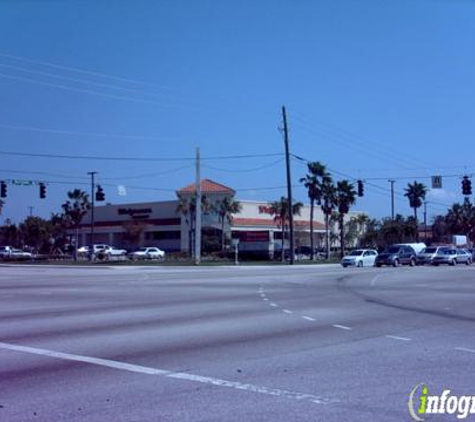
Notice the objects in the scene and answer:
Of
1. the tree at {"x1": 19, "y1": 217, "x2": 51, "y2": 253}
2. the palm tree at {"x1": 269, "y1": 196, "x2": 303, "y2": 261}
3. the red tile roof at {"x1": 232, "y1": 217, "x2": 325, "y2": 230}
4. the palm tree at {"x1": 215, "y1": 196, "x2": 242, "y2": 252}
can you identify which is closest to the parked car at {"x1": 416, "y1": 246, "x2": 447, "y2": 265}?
the palm tree at {"x1": 269, "y1": 196, "x2": 303, "y2": 261}

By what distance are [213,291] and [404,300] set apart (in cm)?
683

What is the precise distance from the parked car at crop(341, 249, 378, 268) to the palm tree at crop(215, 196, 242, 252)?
31.1 meters

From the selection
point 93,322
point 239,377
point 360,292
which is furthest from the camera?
point 360,292

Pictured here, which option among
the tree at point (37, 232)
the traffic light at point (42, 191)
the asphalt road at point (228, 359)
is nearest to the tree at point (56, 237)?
the tree at point (37, 232)

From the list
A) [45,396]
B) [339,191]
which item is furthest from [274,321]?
[339,191]

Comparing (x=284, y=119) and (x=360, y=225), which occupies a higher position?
(x=284, y=119)

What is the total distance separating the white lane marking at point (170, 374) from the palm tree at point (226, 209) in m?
75.3

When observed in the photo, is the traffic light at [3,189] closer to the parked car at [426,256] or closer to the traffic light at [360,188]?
the traffic light at [360,188]

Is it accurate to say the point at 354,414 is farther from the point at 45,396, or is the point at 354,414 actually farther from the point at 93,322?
the point at 93,322

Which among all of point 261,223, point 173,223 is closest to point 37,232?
point 173,223

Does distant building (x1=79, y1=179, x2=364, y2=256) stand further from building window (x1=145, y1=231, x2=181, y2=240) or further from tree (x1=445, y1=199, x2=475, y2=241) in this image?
tree (x1=445, y1=199, x2=475, y2=241)

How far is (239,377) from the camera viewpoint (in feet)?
28.5

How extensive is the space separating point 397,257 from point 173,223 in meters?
45.0

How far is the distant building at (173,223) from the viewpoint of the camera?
90438mm
